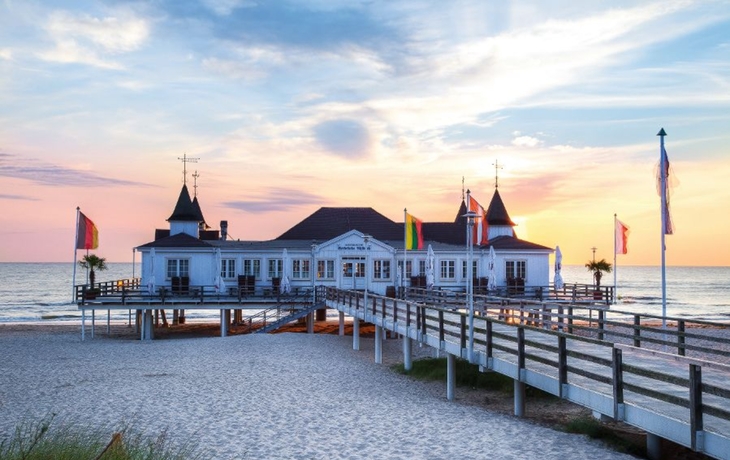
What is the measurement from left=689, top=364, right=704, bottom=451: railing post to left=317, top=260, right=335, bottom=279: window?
3071cm

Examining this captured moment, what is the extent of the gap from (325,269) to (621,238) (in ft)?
50.2

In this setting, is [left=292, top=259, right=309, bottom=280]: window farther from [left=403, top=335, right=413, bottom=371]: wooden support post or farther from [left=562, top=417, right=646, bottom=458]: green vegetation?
[left=562, top=417, right=646, bottom=458]: green vegetation

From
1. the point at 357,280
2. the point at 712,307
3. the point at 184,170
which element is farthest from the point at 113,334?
the point at 712,307

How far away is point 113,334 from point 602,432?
35067 millimetres

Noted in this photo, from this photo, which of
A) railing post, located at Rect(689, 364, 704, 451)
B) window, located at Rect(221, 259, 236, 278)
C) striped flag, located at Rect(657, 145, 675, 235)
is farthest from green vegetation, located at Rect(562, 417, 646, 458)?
window, located at Rect(221, 259, 236, 278)

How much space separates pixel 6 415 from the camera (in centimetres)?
1697

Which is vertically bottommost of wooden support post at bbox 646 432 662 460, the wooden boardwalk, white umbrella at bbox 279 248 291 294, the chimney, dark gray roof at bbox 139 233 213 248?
wooden support post at bbox 646 432 662 460

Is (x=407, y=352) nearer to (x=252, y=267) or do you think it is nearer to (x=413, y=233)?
(x=413, y=233)

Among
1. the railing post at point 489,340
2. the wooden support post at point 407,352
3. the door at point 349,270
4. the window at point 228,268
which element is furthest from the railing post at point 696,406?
the window at point 228,268

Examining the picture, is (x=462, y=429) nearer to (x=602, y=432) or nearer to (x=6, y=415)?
(x=602, y=432)

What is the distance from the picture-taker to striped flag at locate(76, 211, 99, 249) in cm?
3753

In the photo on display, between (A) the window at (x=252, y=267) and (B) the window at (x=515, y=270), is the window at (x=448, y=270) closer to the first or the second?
(B) the window at (x=515, y=270)

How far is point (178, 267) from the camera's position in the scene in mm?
39344

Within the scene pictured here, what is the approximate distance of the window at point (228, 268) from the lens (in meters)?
39.5
